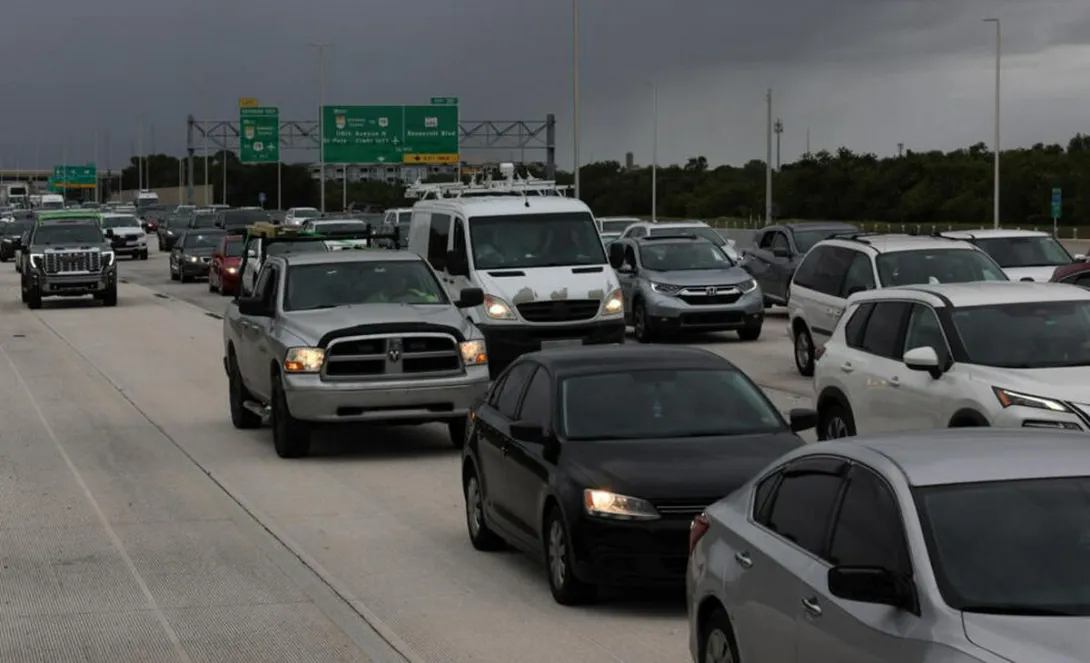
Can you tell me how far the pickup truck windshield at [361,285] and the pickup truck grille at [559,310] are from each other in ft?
19.2

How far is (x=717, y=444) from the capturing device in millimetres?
10766

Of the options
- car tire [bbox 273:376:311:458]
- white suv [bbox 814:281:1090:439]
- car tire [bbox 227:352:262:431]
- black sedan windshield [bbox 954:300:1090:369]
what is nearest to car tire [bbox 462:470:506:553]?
white suv [bbox 814:281:1090:439]

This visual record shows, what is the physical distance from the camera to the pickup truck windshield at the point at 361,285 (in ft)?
59.9

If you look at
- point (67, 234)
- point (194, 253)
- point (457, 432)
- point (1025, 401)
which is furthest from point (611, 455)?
point (194, 253)

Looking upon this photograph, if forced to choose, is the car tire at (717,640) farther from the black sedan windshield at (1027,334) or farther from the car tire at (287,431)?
the car tire at (287,431)

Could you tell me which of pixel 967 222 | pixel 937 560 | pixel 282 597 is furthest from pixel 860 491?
pixel 967 222

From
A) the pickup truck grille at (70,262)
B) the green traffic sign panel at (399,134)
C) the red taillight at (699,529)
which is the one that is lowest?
the red taillight at (699,529)

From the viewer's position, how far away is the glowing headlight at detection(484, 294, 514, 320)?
24422 mm

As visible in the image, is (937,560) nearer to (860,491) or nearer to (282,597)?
(860,491)

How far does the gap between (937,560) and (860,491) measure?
2.22ft

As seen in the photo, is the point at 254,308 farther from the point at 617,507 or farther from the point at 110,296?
the point at 110,296

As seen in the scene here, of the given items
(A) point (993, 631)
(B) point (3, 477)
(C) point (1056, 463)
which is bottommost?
(B) point (3, 477)

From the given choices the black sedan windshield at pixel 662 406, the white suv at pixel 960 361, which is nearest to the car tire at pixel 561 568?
the black sedan windshield at pixel 662 406

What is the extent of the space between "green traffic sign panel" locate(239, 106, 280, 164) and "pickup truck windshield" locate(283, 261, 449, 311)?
79947 mm
